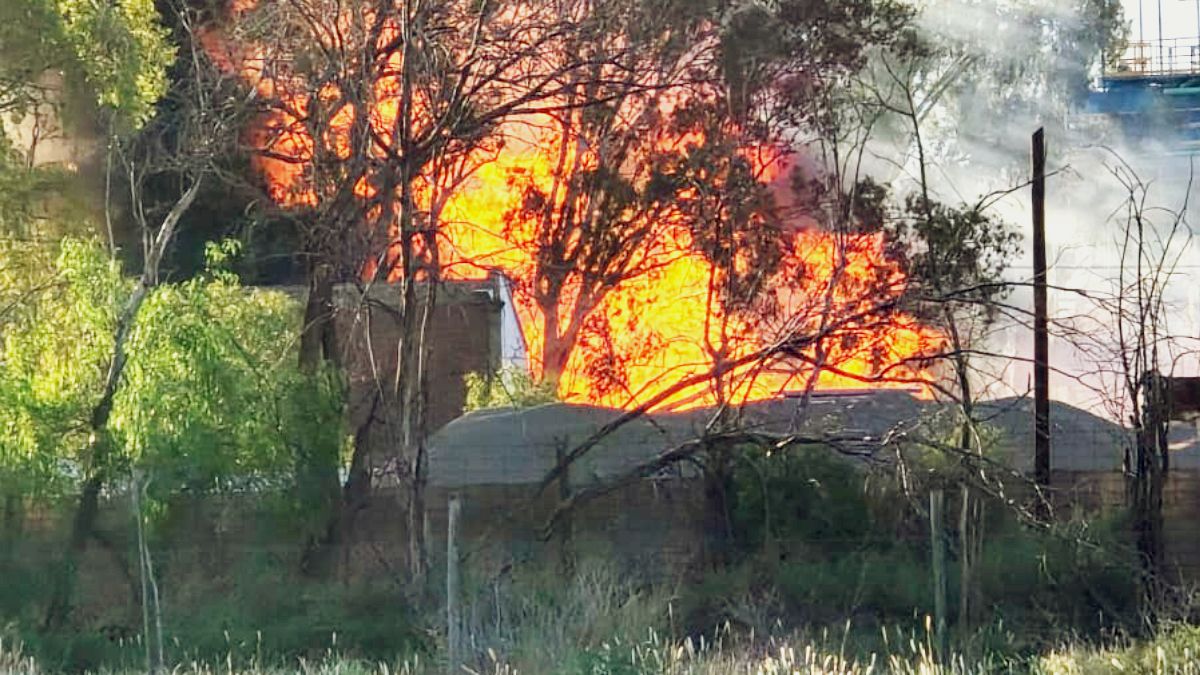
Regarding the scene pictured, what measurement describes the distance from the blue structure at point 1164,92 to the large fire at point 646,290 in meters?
11.9

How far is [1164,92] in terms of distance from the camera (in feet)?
94.7

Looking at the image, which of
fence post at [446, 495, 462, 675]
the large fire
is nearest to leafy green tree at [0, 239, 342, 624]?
the large fire

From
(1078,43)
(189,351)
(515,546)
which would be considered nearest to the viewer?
(189,351)

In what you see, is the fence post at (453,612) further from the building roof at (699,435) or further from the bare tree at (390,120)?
the building roof at (699,435)

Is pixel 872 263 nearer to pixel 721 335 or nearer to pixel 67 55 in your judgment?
pixel 721 335

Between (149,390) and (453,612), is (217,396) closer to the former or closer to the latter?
(149,390)

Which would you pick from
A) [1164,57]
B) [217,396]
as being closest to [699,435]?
[217,396]

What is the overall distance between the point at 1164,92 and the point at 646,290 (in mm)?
13379

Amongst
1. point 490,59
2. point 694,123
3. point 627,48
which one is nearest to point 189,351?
point 490,59

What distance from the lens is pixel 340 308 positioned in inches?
606

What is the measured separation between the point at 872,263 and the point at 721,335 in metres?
2.26

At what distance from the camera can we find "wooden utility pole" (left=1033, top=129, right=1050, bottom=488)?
13672 millimetres

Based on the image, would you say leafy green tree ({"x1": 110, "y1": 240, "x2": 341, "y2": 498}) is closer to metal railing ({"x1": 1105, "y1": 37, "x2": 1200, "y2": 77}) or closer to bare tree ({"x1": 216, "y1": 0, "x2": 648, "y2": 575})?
bare tree ({"x1": 216, "y1": 0, "x2": 648, "y2": 575})

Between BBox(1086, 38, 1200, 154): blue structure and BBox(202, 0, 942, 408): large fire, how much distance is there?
38.9 feet
